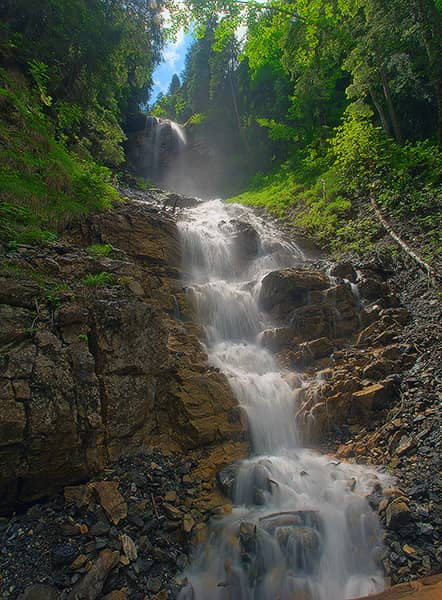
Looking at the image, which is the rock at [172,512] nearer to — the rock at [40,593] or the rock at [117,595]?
the rock at [117,595]

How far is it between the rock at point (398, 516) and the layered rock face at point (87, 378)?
2562mm

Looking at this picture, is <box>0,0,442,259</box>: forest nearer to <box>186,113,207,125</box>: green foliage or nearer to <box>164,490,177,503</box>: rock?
<box>164,490,177,503</box>: rock

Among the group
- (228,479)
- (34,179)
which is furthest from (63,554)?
(34,179)

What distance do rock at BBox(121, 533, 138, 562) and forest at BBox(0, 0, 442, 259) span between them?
17.3 ft

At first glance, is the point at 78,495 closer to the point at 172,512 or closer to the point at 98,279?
the point at 172,512

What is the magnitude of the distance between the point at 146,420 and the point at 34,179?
22.4 feet

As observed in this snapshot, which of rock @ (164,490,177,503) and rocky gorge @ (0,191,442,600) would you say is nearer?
rocky gorge @ (0,191,442,600)

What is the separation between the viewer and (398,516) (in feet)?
13.8

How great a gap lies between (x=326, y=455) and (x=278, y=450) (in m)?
0.89

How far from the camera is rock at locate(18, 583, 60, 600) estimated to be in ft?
11.2

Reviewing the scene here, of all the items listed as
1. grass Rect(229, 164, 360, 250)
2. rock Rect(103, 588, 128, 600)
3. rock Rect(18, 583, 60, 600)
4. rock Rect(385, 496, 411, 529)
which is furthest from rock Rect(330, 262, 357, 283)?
rock Rect(18, 583, 60, 600)

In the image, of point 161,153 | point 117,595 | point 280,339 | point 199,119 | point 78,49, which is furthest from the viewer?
point 199,119

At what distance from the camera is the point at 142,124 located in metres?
30.8

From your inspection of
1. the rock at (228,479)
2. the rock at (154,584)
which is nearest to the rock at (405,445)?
the rock at (228,479)
